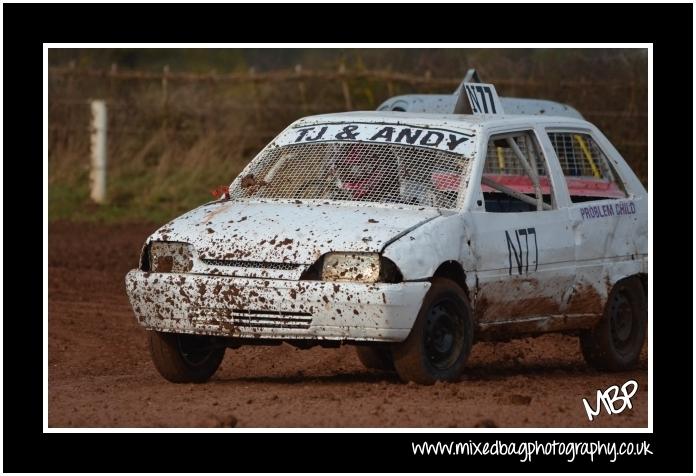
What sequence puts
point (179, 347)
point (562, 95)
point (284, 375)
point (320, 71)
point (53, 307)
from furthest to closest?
1. point (320, 71)
2. point (562, 95)
3. point (53, 307)
4. point (284, 375)
5. point (179, 347)

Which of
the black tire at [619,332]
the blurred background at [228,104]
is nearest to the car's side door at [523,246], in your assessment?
the black tire at [619,332]

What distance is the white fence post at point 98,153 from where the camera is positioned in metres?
21.6

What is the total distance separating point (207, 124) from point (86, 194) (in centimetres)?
264

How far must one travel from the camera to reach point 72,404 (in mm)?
7754

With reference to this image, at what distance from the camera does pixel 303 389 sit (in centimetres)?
810

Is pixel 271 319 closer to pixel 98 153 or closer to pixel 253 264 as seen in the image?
pixel 253 264

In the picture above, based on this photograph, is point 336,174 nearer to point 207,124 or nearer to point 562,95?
point 562,95

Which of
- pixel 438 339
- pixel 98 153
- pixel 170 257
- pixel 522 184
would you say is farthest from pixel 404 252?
pixel 98 153

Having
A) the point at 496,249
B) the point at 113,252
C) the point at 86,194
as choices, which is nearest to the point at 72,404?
the point at 496,249

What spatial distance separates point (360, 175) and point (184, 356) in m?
1.53

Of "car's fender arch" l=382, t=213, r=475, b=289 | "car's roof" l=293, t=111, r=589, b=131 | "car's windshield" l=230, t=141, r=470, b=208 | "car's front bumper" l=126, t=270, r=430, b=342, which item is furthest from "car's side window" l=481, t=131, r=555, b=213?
"car's front bumper" l=126, t=270, r=430, b=342

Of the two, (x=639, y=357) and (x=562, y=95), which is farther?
(x=562, y=95)

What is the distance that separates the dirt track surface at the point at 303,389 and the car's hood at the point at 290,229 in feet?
2.63

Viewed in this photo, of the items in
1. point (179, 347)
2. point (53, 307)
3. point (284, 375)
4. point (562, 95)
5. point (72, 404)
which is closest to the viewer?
point (72, 404)
